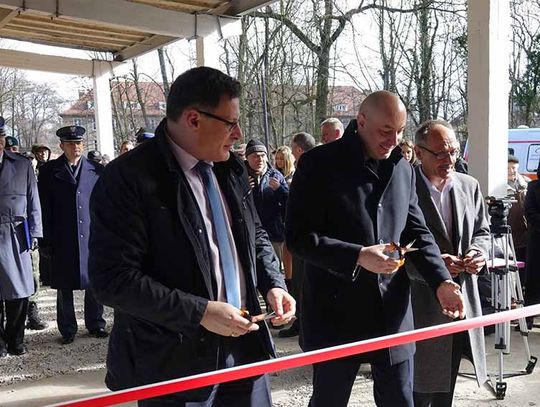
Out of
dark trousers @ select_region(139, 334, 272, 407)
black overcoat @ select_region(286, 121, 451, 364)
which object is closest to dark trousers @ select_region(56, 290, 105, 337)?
black overcoat @ select_region(286, 121, 451, 364)

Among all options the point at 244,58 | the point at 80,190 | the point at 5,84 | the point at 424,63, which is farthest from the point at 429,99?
the point at 5,84

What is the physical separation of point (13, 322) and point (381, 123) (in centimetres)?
399

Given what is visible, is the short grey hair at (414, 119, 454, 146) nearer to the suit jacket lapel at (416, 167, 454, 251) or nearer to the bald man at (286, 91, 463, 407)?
the suit jacket lapel at (416, 167, 454, 251)

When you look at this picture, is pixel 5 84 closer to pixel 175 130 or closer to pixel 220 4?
pixel 220 4

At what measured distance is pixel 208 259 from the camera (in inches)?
68.8

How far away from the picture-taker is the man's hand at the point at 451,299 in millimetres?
2363

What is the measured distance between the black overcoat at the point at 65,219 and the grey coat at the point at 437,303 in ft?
10.6

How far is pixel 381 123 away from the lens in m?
2.29

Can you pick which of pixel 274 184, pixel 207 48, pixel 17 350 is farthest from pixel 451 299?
pixel 207 48

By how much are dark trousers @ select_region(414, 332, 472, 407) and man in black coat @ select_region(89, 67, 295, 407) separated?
4.53 feet

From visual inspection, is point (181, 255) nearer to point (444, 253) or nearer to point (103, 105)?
point (444, 253)

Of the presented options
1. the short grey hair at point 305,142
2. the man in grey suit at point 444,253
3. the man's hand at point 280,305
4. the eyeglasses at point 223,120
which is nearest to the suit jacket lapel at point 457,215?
the man in grey suit at point 444,253

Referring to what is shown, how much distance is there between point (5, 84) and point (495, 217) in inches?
1207

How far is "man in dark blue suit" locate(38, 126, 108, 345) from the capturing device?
5066 mm
